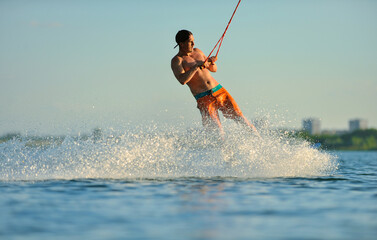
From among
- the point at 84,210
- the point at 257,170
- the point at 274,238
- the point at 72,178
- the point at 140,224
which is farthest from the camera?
the point at 257,170

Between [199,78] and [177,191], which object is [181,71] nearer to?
[199,78]

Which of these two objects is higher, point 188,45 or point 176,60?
point 188,45

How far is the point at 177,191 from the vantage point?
273 inches

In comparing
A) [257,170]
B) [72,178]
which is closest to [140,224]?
[72,178]

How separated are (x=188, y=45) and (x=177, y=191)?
287 centimetres

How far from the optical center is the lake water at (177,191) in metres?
4.80

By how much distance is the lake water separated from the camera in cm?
480

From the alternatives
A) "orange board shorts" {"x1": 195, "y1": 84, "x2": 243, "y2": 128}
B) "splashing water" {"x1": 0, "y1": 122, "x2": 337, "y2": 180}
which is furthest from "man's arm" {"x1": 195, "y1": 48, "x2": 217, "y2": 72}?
"splashing water" {"x1": 0, "y1": 122, "x2": 337, "y2": 180}

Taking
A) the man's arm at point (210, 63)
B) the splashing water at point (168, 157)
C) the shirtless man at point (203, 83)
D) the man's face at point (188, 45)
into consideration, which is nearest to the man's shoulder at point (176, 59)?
the shirtless man at point (203, 83)

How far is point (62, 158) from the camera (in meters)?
9.43

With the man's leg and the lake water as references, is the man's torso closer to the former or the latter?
the man's leg

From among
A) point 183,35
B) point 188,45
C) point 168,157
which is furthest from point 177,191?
point 183,35

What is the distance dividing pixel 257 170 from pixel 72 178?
A: 2.83m

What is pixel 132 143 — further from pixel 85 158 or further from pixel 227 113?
pixel 227 113
